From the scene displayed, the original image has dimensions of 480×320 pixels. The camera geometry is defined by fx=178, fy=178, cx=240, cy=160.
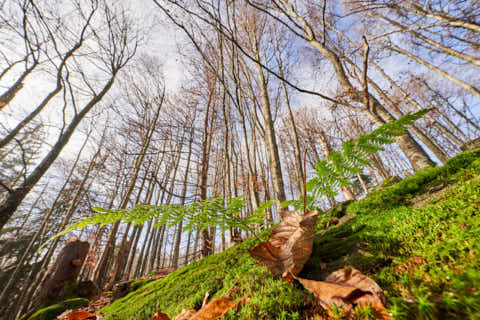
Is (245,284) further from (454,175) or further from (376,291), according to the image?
(454,175)

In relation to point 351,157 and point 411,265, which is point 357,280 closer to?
point 411,265

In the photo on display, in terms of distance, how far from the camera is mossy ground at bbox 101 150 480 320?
0.50m

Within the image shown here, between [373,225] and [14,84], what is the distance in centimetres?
1405

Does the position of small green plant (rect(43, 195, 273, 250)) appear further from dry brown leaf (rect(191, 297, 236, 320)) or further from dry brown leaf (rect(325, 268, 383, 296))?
dry brown leaf (rect(325, 268, 383, 296))

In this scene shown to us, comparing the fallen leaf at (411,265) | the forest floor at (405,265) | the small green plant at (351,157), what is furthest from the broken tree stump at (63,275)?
the fallen leaf at (411,265)

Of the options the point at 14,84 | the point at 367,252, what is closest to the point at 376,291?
the point at 367,252

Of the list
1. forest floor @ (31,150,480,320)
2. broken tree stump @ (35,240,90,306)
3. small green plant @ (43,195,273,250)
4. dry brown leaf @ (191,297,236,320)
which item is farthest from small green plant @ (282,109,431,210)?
broken tree stump @ (35,240,90,306)

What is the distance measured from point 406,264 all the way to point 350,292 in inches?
12.4

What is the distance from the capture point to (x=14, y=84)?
8305mm

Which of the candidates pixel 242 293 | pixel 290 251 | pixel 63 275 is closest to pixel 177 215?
pixel 242 293

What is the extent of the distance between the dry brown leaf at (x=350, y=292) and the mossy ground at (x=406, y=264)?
4 centimetres

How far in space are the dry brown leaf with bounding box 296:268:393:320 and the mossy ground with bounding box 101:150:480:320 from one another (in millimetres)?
40

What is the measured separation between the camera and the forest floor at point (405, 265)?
509mm

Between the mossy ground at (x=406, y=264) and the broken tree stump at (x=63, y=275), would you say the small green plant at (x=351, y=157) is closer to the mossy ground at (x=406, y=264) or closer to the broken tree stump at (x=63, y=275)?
the mossy ground at (x=406, y=264)
